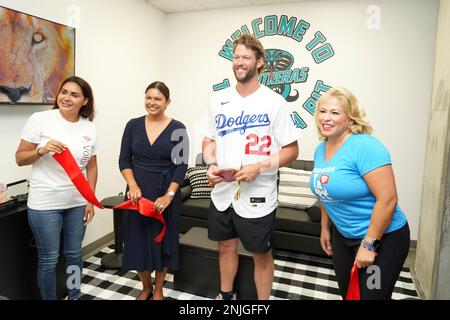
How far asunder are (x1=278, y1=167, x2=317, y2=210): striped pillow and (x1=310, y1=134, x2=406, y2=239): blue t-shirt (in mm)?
1747

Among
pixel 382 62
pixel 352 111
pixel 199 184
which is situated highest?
pixel 382 62

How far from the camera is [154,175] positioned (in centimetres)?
201

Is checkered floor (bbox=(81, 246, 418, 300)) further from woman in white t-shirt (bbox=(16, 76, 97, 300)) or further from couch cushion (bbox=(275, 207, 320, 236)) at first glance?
woman in white t-shirt (bbox=(16, 76, 97, 300))

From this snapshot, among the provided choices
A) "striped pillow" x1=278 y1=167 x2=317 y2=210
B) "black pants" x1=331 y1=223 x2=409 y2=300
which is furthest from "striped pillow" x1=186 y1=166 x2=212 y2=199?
"black pants" x1=331 y1=223 x2=409 y2=300

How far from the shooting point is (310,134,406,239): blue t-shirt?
1.33 metres

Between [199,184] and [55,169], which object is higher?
[55,169]

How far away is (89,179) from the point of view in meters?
2.08

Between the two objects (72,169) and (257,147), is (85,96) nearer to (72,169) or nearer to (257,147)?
(72,169)

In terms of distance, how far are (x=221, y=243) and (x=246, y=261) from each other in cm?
37

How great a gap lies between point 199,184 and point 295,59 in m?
1.86

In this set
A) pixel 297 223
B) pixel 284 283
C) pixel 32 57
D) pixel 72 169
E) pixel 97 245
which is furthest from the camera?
→ pixel 97 245

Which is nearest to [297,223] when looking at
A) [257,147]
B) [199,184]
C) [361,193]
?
[199,184]
